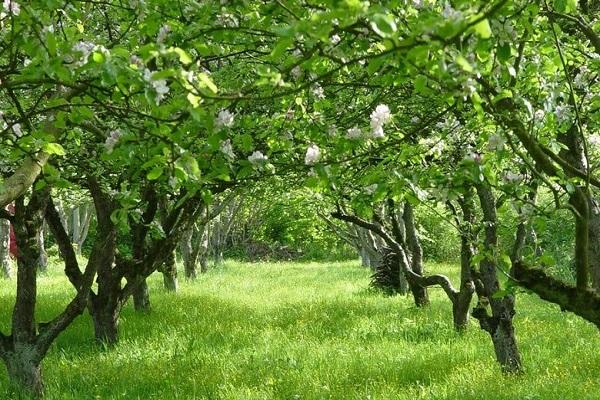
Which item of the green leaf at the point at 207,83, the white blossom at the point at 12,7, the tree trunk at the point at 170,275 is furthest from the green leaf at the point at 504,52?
the tree trunk at the point at 170,275

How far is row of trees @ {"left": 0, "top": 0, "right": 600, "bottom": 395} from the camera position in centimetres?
225

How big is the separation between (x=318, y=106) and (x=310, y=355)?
5.29 metres

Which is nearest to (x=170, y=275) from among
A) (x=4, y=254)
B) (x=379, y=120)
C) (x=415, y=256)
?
(x=415, y=256)

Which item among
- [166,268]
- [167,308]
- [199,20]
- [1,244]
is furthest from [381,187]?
[1,244]

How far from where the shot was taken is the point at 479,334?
9969 mm

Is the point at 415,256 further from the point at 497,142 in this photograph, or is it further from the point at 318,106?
the point at 497,142

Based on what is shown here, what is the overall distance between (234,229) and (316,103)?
3788cm

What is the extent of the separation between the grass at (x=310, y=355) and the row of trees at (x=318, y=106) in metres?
0.80

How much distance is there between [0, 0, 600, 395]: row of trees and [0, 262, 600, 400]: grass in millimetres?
803

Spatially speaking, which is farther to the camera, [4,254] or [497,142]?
[4,254]

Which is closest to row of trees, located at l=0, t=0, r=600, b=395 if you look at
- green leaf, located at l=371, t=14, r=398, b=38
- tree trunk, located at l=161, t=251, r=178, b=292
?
green leaf, located at l=371, t=14, r=398, b=38

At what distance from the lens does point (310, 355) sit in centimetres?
849

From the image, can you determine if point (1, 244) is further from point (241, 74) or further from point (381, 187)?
point (381, 187)

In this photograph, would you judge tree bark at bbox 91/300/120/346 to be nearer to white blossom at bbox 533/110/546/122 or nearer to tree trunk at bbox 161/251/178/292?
tree trunk at bbox 161/251/178/292
